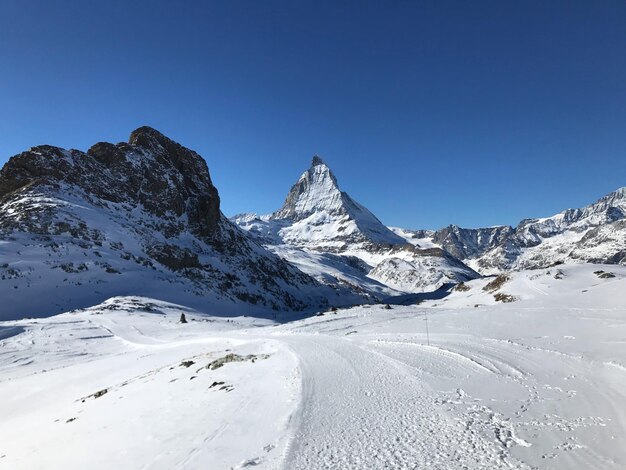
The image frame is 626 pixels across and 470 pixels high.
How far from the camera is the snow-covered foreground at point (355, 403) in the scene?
6438 mm

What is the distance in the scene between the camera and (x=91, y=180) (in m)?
75.6

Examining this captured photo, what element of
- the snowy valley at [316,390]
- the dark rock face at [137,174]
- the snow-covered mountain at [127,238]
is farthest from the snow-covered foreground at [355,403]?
the dark rock face at [137,174]

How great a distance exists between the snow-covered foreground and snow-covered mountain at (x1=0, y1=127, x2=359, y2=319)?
102ft

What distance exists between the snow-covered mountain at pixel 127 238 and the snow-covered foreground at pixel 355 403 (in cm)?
3108

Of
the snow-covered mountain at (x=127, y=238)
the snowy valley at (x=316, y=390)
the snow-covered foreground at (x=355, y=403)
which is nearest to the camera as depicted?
the snow-covered foreground at (x=355, y=403)

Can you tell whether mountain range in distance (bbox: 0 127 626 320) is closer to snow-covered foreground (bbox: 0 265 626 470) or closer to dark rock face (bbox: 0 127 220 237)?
dark rock face (bbox: 0 127 220 237)

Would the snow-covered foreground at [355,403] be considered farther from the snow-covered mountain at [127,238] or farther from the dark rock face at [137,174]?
the dark rock face at [137,174]

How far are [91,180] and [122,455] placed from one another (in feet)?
263

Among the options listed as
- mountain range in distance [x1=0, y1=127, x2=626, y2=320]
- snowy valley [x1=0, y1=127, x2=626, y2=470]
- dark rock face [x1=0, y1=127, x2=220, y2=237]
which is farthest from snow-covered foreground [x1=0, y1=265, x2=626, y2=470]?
dark rock face [x1=0, y1=127, x2=220, y2=237]

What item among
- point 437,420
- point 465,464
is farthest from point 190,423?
point 465,464

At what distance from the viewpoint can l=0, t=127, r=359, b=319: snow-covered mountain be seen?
47719mm

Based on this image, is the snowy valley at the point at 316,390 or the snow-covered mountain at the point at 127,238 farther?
the snow-covered mountain at the point at 127,238

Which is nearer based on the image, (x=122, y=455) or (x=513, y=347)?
(x=122, y=455)

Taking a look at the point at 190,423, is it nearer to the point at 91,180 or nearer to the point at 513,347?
the point at 513,347
